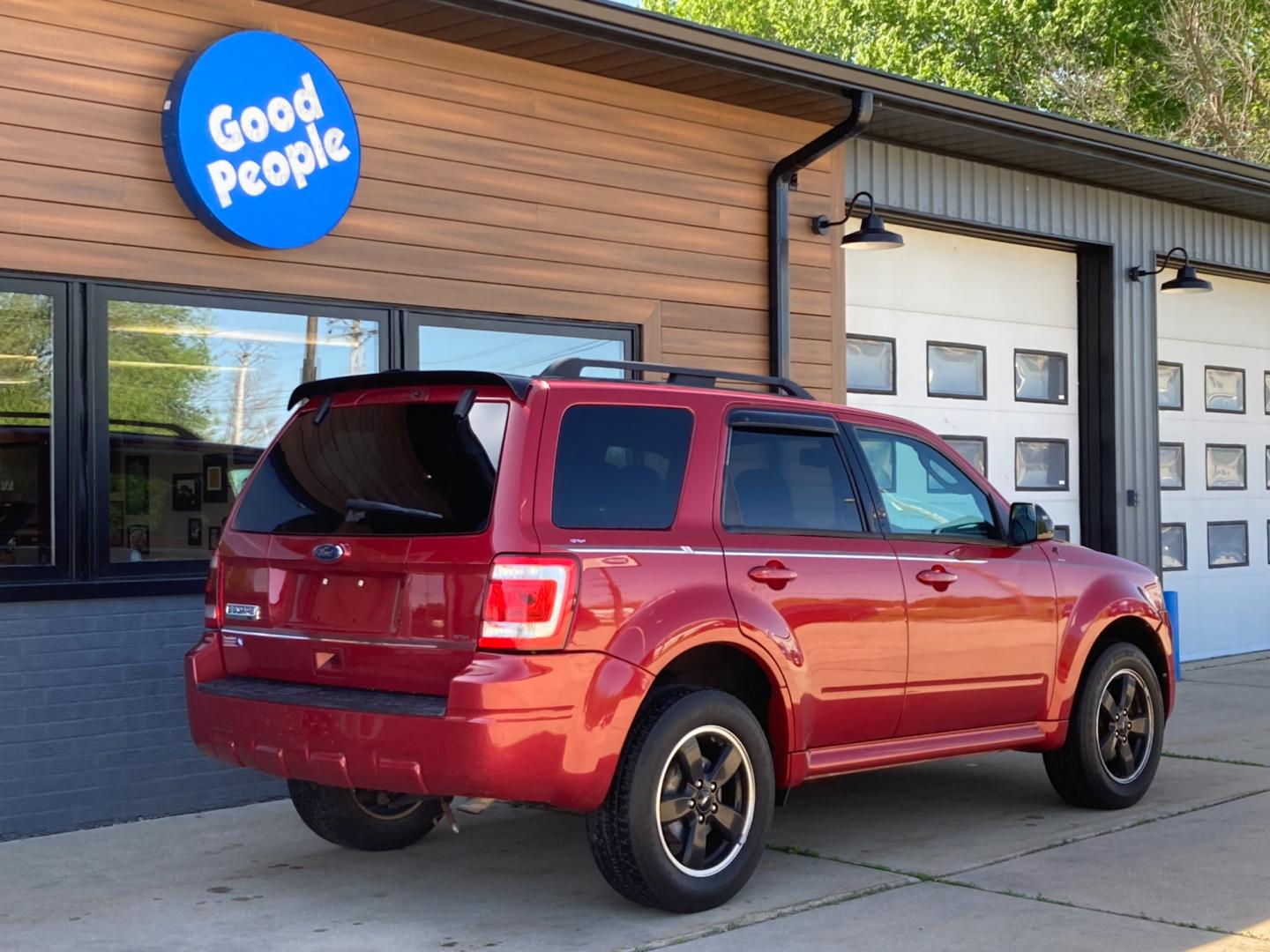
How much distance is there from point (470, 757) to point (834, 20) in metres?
35.2

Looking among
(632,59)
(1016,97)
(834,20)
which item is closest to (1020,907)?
(632,59)

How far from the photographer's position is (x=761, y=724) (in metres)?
5.97

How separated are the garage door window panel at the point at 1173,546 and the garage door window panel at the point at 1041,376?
5.43 ft

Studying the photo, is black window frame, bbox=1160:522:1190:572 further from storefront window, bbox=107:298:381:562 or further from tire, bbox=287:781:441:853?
tire, bbox=287:781:441:853

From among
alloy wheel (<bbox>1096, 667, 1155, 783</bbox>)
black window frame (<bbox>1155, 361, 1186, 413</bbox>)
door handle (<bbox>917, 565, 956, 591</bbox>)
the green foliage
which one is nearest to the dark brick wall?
door handle (<bbox>917, 565, 956, 591</bbox>)

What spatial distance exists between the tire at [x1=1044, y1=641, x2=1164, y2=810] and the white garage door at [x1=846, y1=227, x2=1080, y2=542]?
4199mm

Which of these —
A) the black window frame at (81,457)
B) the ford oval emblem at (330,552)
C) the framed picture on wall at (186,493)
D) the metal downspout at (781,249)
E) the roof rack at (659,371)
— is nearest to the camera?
the ford oval emblem at (330,552)

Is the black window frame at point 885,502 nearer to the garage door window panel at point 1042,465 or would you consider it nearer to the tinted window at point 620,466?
the tinted window at point 620,466

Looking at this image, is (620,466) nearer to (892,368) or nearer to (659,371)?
(659,371)

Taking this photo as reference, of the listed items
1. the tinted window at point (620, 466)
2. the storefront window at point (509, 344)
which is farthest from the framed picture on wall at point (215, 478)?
the tinted window at point (620, 466)

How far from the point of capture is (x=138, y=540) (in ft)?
24.6

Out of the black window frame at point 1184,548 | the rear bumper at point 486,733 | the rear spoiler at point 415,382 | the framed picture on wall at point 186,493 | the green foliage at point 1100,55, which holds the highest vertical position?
the green foliage at point 1100,55

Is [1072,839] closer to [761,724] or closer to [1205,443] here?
[761,724]

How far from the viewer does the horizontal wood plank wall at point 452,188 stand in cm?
720
